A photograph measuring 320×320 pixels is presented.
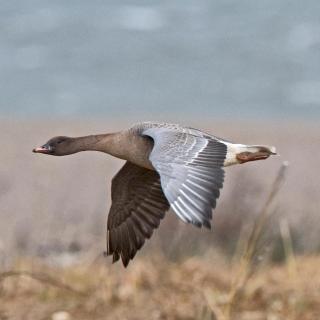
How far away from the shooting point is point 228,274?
900 centimetres

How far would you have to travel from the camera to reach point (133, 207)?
25.3 ft

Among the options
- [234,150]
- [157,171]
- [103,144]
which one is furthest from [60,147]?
[157,171]

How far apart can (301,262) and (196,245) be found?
750mm

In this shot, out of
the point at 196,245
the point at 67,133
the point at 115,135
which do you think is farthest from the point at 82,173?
the point at 115,135

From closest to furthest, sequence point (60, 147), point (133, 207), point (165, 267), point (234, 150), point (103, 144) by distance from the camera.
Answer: point (234, 150) → point (103, 144) → point (60, 147) → point (133, 207) → point (165, 267)

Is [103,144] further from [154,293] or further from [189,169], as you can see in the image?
[154,293]

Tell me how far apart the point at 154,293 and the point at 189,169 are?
2427mm

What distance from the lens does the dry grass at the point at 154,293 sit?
8133mm

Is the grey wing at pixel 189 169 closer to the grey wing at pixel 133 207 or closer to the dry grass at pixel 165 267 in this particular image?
the dry grass at pixel 165 267

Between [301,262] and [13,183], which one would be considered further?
[13,183]

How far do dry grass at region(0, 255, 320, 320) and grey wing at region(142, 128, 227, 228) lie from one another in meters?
1.36

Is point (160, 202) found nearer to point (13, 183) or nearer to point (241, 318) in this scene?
point (241, 318)

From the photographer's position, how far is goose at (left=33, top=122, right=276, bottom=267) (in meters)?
5.97

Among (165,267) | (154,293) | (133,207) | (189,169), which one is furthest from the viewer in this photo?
(165,267)
